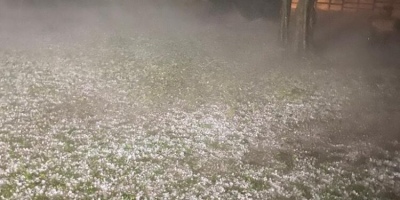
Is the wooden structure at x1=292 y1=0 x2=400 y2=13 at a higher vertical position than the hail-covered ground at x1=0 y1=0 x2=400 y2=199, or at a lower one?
higher

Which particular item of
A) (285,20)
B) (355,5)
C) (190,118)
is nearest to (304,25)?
(285,20)

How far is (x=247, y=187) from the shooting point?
4523 mm

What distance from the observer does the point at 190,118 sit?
6.05m

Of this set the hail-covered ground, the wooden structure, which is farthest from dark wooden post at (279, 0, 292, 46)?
the wooden structure

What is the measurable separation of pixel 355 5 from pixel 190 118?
727cm

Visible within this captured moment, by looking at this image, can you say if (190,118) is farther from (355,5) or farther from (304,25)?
(355,5)

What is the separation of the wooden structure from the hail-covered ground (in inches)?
81.7

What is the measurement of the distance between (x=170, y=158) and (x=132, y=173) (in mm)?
525

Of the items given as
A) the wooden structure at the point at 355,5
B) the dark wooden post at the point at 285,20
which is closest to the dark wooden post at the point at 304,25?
the dark wooden post at the point at 285,20

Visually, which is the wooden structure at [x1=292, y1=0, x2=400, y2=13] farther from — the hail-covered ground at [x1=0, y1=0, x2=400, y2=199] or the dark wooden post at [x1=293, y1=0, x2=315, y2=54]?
the dark wooden post at [x1=293, y1=0, x2=315, y2=54]

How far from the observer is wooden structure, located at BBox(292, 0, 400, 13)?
36.0ft

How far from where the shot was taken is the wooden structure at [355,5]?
11.0 meters

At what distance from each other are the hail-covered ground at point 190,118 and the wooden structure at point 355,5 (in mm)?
2074

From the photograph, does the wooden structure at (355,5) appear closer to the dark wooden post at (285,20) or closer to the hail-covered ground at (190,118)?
the hail-covered ground at (190,118)
